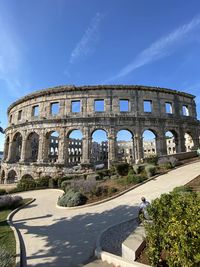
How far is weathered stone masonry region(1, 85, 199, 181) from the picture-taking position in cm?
2897

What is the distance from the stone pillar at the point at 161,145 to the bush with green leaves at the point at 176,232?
981 inches

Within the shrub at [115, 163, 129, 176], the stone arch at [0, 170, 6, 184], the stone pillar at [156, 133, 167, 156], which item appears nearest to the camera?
the shrub at [115, 163, 129, 176]

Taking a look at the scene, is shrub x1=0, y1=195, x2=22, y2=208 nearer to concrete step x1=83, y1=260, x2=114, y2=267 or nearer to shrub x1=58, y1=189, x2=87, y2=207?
shrub x1=58, y1=189, x2=87, y2=207

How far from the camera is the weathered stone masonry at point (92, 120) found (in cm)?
2897

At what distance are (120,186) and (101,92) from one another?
17444 mm

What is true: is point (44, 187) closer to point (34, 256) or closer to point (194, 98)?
point (34, 256)

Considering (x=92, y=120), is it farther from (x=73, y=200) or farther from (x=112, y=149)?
(x=73, y=200)

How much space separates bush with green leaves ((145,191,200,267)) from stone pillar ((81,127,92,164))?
885 inches

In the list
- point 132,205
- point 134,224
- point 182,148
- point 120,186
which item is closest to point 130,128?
point 182,148

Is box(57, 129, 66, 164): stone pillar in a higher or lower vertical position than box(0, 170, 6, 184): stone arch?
higher

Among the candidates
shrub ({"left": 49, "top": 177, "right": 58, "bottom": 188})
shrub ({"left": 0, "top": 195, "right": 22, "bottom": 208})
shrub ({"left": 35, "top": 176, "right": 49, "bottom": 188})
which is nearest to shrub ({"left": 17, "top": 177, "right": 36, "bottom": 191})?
shrub ({"left": 35, "top": 176, "right": 49, "bottom": 188})

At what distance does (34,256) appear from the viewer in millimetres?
6422

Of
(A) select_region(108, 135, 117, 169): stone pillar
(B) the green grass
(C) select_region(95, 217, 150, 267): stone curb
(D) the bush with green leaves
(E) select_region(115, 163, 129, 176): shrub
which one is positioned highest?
(A) select_region(108, 135, 117, 169): stone pillar

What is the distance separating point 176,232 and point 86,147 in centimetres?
2470
